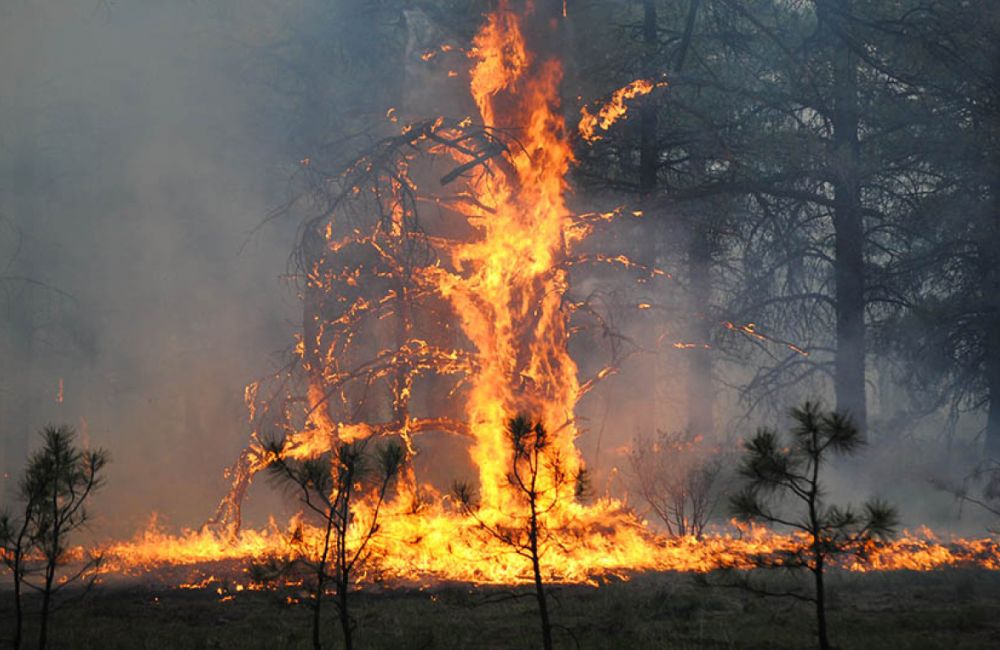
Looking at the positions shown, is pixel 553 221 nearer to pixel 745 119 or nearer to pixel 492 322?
pixel 492 322

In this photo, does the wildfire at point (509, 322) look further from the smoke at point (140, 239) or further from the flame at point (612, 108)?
the smoke at point (140, 239)

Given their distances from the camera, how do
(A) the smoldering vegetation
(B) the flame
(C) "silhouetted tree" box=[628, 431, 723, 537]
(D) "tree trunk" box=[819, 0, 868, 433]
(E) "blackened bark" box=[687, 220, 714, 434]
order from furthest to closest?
(E) "blackened bark" box=[687, 220, 714, 434]
(D) "tree trunk" box=[819, 0, 868, 433]
(A) the smoldering vegetation
(C) "silhouetted tree" box=[628, 431, 723, 537]
(B) the flame

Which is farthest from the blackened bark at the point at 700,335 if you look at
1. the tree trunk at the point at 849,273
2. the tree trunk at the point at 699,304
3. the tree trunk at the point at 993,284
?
the tree trunk at the point at 993,284

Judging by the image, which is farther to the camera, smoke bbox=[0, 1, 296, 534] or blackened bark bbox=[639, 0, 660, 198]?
smoke bbox=[0, 1, 296, 534]

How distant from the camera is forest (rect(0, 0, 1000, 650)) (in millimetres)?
9211

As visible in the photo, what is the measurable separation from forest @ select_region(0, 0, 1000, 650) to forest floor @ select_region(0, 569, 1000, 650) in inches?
2.6

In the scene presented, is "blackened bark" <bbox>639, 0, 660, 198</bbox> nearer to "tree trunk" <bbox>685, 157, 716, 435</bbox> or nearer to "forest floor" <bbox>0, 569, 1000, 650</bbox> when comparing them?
"tree trunk" <bbox>685, 157, 716, 435</bbox>

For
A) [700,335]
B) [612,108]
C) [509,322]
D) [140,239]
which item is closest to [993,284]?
[700,335]

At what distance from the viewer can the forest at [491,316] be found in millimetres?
9211

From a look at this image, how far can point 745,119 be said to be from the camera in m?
17.8

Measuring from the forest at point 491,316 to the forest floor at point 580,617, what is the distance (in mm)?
65

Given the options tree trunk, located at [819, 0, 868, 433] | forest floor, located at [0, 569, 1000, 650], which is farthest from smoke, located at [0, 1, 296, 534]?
forest floor, located at [0, 569, 1000, 650]

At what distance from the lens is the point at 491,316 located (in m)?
13.2

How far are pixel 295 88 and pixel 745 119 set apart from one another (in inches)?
294
